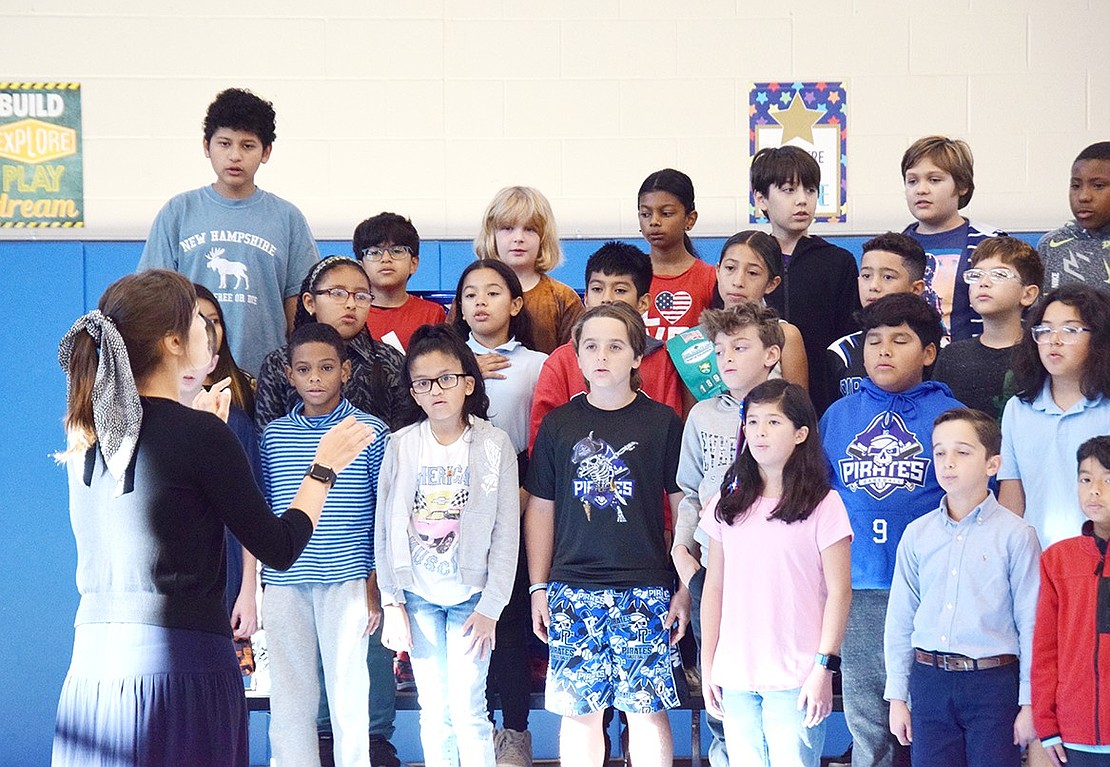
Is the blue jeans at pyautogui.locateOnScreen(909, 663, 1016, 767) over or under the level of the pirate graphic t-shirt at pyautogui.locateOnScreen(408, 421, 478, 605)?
under

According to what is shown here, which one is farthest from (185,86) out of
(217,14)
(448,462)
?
(448,462)

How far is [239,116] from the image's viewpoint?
13.8 ft

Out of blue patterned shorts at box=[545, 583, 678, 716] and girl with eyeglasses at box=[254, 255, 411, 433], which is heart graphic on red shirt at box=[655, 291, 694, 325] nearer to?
girl with eyeglasses at box=[254, 255, 411, 433]

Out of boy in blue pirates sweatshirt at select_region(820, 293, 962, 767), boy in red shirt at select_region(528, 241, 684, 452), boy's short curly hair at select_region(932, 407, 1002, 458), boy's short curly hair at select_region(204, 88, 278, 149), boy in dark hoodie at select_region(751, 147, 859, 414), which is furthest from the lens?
boy's short curly hair at select_region(204, 88, 278, 149)

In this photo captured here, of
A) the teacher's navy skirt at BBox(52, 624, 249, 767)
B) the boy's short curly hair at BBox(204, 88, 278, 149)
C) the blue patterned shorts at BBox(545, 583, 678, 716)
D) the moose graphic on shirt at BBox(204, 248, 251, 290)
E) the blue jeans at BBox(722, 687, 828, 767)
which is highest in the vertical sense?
the boy's short curly hair at BBox(204, 88, 278, 149)

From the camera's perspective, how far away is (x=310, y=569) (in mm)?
3441

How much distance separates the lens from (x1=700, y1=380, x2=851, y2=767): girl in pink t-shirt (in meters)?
3.09

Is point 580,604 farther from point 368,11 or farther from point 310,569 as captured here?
point 368,11

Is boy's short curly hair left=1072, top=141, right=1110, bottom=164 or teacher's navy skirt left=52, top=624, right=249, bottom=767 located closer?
teacher's navy skirt left=52, top=624, right=249, bottom=767

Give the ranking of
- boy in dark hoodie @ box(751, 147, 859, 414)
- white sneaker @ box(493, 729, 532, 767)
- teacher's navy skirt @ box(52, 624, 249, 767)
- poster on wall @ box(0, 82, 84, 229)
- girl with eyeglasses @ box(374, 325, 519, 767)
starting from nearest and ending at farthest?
teacher's navy skirt @ box(52, 624, 249, 767) → girl with eyeglasses @ box(374, 325, 519, 767) → white sneaker @ box(493, 729, 532, 767) → boy in dark hoodie @ box(751, 147, 859, 414) → poster on wall @ box(0, 82, 84, 229)

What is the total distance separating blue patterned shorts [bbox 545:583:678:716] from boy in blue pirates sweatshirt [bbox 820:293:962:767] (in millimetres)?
510

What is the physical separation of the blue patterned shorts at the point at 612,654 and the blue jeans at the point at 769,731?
0.21 meters

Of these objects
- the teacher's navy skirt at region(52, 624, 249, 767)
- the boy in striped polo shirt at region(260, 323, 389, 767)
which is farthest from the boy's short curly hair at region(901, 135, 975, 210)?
the teacher's navy skirt at region(52, 624, 249, 767)

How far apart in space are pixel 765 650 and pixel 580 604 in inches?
20.8
